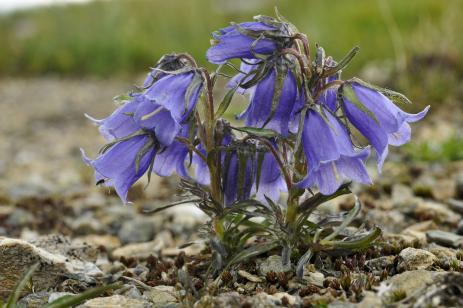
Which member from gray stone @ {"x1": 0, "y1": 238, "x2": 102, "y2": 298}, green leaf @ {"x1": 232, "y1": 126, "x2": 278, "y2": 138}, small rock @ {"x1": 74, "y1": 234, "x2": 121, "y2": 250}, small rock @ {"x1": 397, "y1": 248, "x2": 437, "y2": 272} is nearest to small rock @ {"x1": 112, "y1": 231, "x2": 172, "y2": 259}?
small rock @ {"x1": 74, "y1": 234, "x2": 121, "y2": 250}

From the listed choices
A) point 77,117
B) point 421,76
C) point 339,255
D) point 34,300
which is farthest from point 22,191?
point 421,76

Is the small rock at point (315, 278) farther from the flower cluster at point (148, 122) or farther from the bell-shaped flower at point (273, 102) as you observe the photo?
the flower cluster at point (148, 122)

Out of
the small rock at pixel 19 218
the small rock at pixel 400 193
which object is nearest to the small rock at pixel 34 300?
the small rock at pixel 19 218

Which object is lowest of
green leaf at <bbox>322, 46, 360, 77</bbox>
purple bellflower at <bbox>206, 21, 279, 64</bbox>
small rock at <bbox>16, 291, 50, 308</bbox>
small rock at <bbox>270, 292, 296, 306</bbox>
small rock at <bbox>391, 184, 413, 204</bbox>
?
small rock at <bbox>391, 184, 413, 204</bbox>

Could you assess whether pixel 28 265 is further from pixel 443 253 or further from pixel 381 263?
pixel 443 253

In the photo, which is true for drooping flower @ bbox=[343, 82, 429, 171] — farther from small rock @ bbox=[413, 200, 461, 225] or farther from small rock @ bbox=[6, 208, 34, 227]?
small rock @ bbox=[6, 208, 34, 227]
